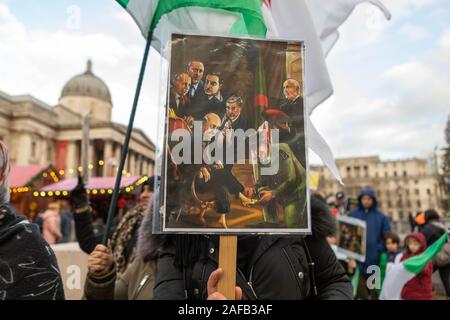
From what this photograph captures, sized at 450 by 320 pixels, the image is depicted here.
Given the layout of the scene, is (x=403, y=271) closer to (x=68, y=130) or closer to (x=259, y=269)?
(x=259, y=269)

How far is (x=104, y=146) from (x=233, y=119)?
59682 mm

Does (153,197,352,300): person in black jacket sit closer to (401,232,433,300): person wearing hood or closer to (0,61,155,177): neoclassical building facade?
(401,232,433,300): person wearing hood

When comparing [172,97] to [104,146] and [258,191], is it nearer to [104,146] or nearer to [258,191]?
[258,191]

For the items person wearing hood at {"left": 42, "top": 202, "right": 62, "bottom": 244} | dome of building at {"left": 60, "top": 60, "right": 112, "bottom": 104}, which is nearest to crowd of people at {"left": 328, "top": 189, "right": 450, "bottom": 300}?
person wearing hood at {"left": 42, "top": 202, "right": 62, "bottom": 244}

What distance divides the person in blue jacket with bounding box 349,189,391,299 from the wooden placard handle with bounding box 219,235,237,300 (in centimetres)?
445

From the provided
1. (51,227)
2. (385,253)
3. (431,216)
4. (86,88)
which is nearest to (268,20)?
(385,253)

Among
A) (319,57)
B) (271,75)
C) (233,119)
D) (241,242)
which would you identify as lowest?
(241,242)

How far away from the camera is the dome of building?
69312 mm

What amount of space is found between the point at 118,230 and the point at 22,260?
181 centimetres

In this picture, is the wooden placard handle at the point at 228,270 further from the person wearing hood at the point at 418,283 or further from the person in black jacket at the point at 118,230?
the person wearing hood at the point at 418,283
